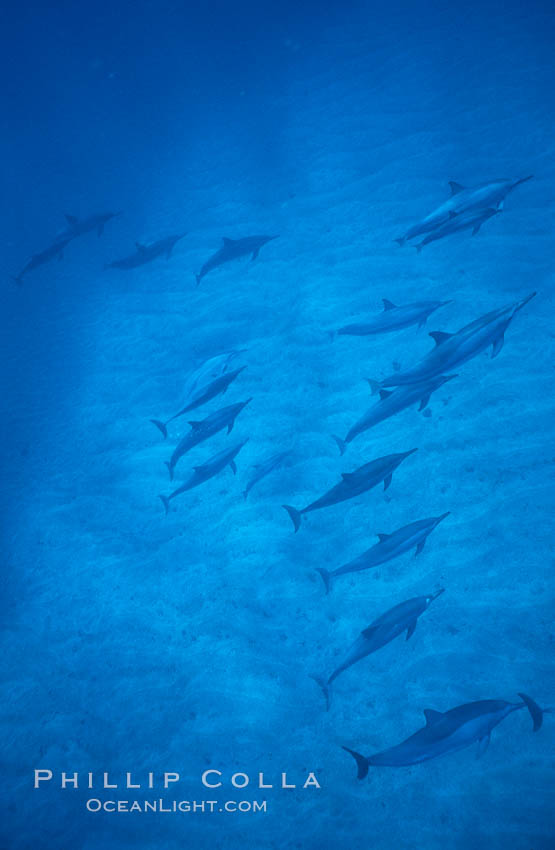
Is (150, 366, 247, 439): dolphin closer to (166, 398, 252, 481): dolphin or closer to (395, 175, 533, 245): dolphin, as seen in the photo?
(166, 398, 252, 481): dolphin

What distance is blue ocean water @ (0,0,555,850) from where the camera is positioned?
4137 millimetres

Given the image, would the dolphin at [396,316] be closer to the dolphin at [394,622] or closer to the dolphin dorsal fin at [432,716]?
the dolphin at [394,622]

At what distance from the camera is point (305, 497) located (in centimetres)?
550

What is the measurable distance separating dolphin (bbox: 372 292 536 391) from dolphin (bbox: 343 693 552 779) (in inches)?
90.0

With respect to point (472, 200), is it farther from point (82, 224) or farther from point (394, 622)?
point (82, 224)

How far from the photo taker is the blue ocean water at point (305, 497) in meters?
4.14

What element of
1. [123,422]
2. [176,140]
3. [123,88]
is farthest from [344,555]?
[123,88]

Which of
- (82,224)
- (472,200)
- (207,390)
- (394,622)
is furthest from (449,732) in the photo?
(82,224)

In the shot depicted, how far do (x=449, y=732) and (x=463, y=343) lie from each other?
8.63 ft

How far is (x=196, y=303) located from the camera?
909cm

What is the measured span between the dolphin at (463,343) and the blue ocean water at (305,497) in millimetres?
1959

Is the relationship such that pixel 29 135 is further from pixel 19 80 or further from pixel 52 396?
pixel 52 396

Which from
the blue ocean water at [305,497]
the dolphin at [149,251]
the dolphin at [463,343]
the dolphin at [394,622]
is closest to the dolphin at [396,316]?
the dolphin at [463,343]

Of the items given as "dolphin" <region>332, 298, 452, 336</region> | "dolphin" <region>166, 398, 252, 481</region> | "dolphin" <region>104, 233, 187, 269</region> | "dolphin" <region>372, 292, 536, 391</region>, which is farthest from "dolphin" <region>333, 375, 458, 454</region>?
"dolphin" <region>104, 233, 187, 269</region>
